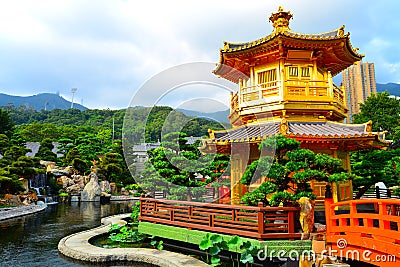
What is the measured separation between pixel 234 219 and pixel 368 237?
10.7 feet

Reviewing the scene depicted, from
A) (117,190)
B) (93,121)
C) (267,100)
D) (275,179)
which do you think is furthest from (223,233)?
(93,121)

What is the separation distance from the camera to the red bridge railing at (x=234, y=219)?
755 centimetres

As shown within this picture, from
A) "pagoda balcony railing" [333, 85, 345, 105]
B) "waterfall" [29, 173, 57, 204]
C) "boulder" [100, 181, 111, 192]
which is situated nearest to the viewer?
"pagoda balcony railing" [333, 85, 345, 105]

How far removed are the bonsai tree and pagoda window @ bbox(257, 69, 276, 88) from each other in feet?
14.5

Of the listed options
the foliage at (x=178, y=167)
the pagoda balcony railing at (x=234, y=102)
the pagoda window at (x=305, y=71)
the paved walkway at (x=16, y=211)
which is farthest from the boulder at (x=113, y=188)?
the pagoda window at (x=305, y=71)

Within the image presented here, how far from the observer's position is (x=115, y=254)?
8984mm

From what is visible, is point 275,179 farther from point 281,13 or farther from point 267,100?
point 281,13

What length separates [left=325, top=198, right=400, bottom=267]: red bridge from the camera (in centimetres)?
527

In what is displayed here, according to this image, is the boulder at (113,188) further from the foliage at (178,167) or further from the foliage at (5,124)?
the foliage at (178,167)

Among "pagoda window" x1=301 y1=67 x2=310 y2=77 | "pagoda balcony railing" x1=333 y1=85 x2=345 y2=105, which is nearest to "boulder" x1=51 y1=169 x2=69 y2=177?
"pagoda window" x1=301 y1=67 x2=310 y2=77

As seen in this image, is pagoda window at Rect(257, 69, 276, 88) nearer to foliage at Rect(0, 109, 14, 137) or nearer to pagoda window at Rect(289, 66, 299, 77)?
pagoda window at Rect(289, 66, 299, 77)

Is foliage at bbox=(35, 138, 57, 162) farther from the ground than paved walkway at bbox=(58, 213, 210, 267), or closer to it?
farther from the ground

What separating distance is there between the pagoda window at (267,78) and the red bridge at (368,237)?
5.70 meters

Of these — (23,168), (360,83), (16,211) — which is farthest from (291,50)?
(360,83)
